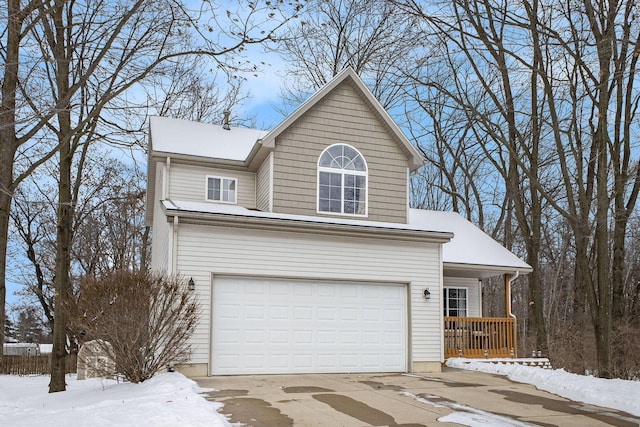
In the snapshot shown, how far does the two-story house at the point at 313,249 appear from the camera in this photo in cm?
1238

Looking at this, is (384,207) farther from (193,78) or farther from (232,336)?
(193,78)

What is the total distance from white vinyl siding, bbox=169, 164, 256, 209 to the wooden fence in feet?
32.6

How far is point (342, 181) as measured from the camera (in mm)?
15086

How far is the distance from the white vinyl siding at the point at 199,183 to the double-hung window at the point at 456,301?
266 inches

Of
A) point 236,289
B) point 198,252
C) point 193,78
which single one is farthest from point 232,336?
point 193,78

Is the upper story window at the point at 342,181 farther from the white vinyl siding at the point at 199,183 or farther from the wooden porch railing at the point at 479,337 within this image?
the wooden porch railing at the point at 479,337

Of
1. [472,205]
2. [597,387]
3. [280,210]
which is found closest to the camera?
[597,387]

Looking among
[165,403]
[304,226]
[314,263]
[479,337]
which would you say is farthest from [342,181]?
[165,403]

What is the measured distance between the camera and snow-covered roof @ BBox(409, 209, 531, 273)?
17.3m

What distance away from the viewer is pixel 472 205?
106ft

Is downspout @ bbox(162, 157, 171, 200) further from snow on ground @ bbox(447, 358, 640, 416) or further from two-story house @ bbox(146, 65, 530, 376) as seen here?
snow on ground @ bbox(447, 358, 640, 416)

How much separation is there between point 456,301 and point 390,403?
997 cm

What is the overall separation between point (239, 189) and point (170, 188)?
184cm

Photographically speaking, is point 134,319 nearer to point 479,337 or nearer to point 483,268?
point 479,337
